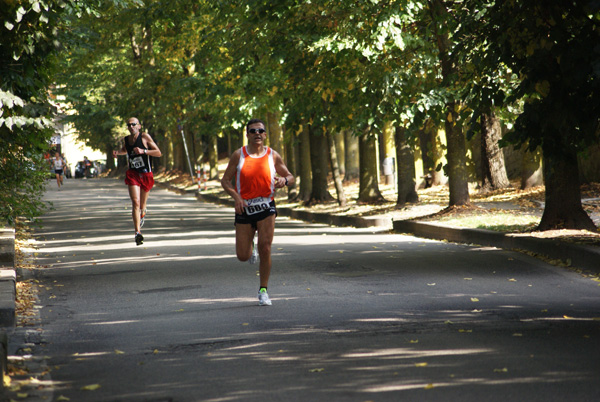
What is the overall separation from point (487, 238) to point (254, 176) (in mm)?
7710

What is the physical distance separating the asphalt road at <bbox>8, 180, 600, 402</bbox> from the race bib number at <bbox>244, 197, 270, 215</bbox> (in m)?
0.96

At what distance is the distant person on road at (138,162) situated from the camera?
15.9 metres

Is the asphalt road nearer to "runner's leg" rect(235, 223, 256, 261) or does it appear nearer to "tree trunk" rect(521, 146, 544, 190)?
"runner's leg" rect(235, 223, 256, 261)

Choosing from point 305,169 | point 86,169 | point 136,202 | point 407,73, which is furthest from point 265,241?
point 86,169

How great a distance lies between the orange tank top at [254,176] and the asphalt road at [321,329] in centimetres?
113

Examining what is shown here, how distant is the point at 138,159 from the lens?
52.6 feet

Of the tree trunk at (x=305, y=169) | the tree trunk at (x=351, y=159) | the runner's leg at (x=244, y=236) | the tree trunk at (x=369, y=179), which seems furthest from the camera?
the tree trunk at (x=351, y=159)

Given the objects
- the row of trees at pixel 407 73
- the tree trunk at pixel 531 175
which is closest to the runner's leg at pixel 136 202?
the row of trees at pixel 407 73


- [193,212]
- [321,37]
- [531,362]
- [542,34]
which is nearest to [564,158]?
[542,34]

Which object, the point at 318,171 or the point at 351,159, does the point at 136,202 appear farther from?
the point at 351,159

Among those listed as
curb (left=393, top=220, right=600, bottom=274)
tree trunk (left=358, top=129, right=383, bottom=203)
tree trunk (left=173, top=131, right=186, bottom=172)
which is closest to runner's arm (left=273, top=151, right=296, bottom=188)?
curb (left=393, top=220, right=600, bottom=274)

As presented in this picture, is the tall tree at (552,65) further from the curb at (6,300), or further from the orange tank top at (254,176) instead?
the curb at (6,300)

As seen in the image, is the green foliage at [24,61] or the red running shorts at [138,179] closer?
the green foliage at [24,61]

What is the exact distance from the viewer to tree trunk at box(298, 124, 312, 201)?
107 feet
